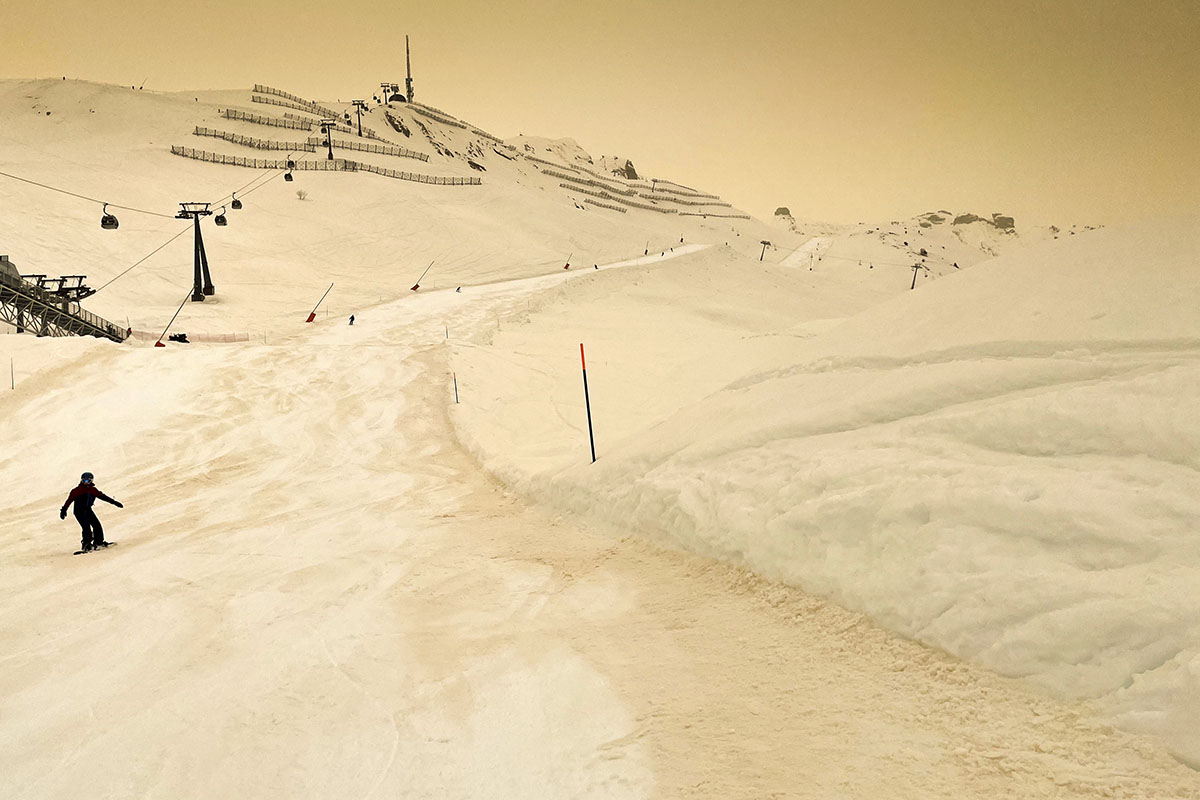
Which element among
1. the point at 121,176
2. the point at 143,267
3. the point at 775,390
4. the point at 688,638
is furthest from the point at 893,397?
the point at 121,176

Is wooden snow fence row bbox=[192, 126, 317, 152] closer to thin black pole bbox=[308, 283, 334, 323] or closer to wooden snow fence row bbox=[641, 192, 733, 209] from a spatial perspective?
thin black pole bbox=[308, 283, 334, 323]

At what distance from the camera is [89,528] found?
31.7 feet

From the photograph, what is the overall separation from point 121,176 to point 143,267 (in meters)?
18.4

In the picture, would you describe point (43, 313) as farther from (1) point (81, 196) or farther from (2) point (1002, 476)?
(2) point (1002, 476)

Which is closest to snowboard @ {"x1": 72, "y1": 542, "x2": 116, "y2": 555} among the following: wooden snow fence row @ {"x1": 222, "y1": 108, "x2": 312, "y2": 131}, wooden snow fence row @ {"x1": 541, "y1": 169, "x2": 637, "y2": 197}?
wooden snow fence row @ {"x1": 222, "y1": 108, "x2": 312, "y2": 131}

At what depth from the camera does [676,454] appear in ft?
29.5

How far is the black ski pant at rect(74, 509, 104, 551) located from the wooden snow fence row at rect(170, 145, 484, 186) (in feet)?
169

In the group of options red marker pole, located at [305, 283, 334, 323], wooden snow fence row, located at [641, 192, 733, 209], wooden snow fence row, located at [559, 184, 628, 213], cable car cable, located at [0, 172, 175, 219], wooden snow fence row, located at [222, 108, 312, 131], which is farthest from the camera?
wooden snow fence row, located at [641, 192, 733, 209]

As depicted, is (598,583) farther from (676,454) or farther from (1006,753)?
(1006,753)

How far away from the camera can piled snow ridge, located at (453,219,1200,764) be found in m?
4.63

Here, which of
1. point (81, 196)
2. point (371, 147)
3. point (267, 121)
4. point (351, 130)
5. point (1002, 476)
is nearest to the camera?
point (1002, 476)

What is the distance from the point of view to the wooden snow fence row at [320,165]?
5475 centimetres

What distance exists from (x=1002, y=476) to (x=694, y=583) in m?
3.07

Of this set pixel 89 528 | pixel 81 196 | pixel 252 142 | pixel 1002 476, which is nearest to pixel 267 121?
pixel 252 142
